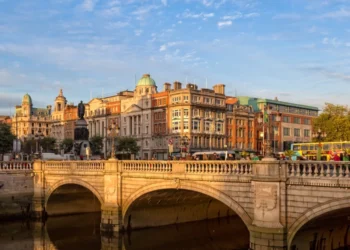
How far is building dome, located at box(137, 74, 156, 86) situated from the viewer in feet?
368

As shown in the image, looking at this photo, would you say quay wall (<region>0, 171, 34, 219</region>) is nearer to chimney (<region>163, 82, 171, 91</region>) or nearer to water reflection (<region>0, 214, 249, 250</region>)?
water reflection (<region>0, 214, 249, 250</region>)

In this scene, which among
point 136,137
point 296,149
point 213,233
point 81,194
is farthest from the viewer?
point 136,137

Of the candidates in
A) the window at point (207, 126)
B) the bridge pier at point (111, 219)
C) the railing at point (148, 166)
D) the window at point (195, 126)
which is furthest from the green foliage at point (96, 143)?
the railing at point (148, 166)

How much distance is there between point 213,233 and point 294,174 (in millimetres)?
18838

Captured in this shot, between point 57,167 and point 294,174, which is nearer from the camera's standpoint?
point 294,174

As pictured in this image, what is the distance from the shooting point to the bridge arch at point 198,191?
27.9 meters

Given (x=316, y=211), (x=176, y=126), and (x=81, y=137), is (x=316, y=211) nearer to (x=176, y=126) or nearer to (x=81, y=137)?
(x=81, y=137)

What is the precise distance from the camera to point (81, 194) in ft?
164

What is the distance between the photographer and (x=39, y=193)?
46562 millimetres

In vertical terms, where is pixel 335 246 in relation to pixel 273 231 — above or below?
below

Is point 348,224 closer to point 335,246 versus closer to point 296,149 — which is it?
point 335,246

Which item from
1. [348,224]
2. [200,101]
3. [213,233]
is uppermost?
[200,101]

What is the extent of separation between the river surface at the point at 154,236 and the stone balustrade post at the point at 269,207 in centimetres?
426

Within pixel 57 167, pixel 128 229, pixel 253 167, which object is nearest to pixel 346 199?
pixel 253 167
